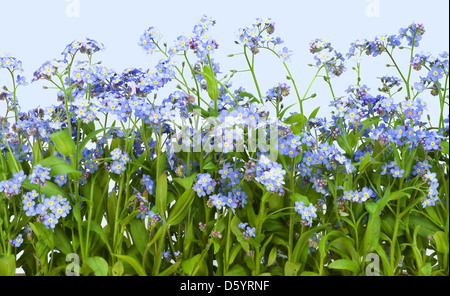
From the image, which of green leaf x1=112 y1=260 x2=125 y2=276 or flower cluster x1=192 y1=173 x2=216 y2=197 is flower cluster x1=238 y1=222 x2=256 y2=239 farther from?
green leaf x1=112 y1=260 x2=125 y2=276

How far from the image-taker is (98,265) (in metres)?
2.64

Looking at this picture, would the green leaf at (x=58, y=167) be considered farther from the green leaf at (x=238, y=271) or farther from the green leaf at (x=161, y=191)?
the green leaf at (x=238, y=271)

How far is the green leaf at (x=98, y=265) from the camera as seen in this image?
2629 millimetres

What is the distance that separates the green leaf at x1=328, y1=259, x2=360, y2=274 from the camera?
104 inches

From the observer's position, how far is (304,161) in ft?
8.79

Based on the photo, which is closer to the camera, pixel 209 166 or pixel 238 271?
pixel 209 166

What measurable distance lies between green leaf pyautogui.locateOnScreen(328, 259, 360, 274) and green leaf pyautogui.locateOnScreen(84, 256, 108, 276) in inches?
35.9

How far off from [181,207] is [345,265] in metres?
0.71

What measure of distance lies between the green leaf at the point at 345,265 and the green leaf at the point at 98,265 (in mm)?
912

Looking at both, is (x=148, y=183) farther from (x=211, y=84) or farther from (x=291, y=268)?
(x=291, y=268)

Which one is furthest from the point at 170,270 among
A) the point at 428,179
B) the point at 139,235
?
the point at 428,179

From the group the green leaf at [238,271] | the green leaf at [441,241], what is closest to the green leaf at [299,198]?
the green leaf at [238,271]
